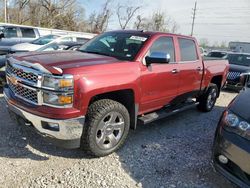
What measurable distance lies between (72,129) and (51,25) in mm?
40973

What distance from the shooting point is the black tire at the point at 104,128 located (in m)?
3.56

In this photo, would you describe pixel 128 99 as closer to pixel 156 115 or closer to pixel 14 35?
pixel 156 115

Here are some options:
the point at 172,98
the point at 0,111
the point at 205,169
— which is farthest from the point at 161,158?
the point at 0,111

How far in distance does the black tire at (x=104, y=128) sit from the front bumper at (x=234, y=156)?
1412 millimetres

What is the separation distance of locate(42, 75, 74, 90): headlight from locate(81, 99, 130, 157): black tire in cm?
53

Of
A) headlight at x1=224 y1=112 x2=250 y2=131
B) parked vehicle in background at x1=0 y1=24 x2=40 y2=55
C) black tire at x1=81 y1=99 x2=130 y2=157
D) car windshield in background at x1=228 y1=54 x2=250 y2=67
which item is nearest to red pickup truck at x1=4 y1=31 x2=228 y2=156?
black tire at x1=81 y1=99 x2=130 y2=157

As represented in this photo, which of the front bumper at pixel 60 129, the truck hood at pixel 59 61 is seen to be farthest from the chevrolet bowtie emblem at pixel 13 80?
the front bumper at pixel 60 129

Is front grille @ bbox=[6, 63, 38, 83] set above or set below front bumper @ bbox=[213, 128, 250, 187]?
above

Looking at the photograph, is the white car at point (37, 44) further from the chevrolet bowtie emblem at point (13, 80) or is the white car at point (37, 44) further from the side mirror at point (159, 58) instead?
the side mirror at point (159, 58)

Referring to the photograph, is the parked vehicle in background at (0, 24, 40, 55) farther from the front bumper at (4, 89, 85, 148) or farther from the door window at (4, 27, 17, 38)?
the front bumper at (4, 89, 85, 148)

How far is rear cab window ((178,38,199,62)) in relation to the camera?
525 cm

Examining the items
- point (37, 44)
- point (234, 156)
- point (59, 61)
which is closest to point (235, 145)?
point (234, 156)

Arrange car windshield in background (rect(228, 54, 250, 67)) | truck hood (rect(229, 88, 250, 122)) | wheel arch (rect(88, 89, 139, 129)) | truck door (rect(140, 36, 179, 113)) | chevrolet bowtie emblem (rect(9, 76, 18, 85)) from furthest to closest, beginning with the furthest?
car windshield in background (rect(228, 54, 250, 67))
truck door (rect(140, 36, 179, 113))
wheel arch (rect(88, 89, 139, 129))
chevrolet bowtie emblem (rect(9, 76, 18, 85))
truck hood (rect(229, 88, 250, 122))

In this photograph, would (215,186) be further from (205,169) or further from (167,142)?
(167,142)
